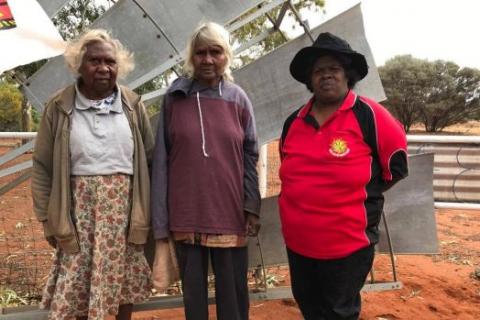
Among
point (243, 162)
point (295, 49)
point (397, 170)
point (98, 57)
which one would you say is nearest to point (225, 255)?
point (243, 162)

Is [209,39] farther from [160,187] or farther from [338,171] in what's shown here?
[338,171]

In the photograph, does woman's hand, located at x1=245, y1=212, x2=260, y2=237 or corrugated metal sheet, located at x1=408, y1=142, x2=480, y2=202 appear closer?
woman's hand, located at x1=245, y1=212, x2=260, y2=237

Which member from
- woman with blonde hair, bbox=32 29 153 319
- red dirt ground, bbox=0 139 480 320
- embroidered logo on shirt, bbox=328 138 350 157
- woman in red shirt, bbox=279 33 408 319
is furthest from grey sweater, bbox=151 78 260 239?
red dirt ground, bbox=0 139 480 320

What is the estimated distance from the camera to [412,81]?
86.8 feet

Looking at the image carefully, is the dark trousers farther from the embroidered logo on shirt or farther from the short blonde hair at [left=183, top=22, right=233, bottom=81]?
the short blonde hair at [left=183, top=22, right=233, bottom=81]

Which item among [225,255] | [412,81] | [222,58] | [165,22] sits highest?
[412,81]

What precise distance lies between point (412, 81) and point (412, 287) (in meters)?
24.0

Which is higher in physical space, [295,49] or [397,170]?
[295,49]

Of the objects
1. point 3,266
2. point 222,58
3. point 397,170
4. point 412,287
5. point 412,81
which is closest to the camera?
point 397,170

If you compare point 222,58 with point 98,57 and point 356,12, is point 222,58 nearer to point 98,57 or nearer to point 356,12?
point 98,57

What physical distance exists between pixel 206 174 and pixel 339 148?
68cm

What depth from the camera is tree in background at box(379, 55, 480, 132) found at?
25.4m

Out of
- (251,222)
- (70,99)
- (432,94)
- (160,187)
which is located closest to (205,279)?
(251,222)

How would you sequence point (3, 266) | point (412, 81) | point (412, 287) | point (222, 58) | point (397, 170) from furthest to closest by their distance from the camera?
point (412, 81), point (3, 266), point (412, 287), point (222, 58), point (397, 170)
